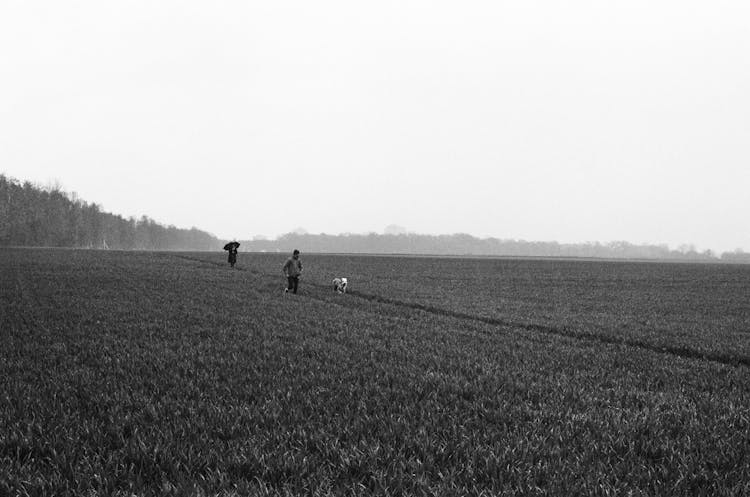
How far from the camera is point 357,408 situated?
7648 mm

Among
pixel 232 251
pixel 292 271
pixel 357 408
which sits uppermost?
pixel 232 251

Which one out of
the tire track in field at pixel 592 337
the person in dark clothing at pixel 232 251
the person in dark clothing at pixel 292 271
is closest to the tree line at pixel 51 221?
the person in dark clothing at pixel 232 251

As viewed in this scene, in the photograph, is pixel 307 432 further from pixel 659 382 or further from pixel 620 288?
pixel 620 288

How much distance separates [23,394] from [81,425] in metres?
2.15

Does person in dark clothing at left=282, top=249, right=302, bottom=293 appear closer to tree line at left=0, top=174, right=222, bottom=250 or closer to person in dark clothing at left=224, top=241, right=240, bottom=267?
person in dark clothing at left=224, top=241, right=240, bottom=267

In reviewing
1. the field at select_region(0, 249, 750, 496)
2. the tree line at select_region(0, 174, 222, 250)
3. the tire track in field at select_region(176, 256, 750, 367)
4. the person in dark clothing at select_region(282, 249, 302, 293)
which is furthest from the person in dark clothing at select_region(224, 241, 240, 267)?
the tree line at select_region(0, 174, 222, 250)

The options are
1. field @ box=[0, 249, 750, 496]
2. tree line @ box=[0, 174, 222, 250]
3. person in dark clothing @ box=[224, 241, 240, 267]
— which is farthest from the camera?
tree line @ box=[0, 174, 222, 250]

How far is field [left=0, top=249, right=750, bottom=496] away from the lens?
5.33m

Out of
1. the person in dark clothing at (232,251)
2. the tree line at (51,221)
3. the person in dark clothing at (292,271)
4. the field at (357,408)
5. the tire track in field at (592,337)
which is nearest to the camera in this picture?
the field at (357,408)

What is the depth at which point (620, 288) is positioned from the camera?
140 ft

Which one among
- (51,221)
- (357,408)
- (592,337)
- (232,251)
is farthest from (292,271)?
(51,221)

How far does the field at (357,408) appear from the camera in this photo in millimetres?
5332

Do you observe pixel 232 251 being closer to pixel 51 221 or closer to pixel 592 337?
pixel 592 337

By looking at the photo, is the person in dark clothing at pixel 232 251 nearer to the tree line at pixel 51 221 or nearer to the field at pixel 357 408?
the field at pixel 357 408
